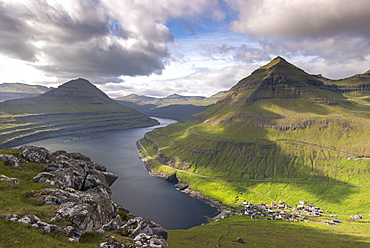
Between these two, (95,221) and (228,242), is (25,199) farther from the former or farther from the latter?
(228,242)

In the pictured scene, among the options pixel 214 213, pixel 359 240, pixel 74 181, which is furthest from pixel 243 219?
pixel 74 181

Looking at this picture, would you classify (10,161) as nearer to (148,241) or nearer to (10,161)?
(10,161)

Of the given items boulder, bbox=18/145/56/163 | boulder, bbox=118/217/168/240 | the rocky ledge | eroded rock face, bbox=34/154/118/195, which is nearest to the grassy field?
eroded rock face, bbox=34/154/118/195

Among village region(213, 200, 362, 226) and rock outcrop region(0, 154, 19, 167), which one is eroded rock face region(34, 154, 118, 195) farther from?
village region(213, 200, 362, 226)

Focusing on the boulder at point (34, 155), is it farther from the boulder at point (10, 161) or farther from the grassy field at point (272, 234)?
the grassy field at point (272, 234)

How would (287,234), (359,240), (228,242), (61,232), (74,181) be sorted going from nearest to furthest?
(61,232), (74,181), (228,242), (359,240), (287,234)

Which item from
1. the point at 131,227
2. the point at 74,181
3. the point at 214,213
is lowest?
the point at 214,213
